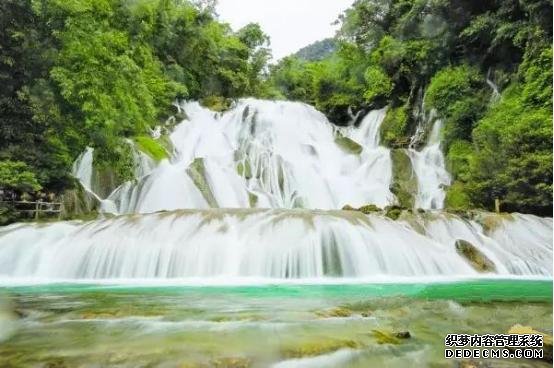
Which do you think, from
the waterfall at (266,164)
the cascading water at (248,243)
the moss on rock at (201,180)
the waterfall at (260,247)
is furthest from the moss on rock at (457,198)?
the moss on rock at (201,180)

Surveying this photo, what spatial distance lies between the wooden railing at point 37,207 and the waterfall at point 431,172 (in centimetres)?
1021

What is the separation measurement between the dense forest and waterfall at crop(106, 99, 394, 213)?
1.09m

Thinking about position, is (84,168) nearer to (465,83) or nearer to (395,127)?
(395,127)

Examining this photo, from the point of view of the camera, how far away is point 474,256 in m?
8.77

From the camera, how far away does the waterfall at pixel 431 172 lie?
1419 centimetres

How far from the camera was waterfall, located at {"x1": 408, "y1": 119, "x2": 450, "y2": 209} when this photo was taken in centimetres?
1419

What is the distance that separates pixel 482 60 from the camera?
16.6 metres

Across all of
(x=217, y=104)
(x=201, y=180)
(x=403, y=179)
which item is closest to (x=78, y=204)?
(x=201, y=180)

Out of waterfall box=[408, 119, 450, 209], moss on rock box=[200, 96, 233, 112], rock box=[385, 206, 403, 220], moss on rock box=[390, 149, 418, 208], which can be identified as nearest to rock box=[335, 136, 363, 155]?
moss on rock box=[390, 149, 418, 208]

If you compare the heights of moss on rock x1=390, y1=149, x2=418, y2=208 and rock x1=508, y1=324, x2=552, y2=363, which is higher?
moss on rock x1=390, y1=149, x2=418, y2=208

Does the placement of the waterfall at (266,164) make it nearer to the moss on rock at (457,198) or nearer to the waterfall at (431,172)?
the waterfall at (431,172)

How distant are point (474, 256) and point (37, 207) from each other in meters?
9.89

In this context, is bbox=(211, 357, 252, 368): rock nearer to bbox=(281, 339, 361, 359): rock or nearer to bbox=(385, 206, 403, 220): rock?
bbox=(281, 339, 361, 359): rock

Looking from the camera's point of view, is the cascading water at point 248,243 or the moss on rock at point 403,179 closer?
the cascading water at point 248,243
